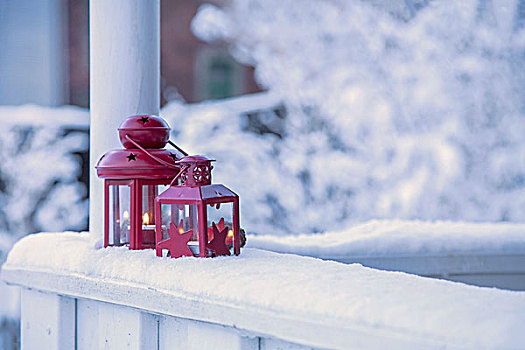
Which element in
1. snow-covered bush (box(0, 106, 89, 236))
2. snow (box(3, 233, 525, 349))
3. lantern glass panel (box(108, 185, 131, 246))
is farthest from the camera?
snow-covered bush (box(0, 106, 89, 236))

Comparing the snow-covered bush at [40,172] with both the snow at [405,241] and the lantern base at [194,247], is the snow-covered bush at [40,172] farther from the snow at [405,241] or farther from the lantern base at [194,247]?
the lantern base at [194,247]

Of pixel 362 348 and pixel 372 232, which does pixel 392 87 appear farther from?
pixel 362 348

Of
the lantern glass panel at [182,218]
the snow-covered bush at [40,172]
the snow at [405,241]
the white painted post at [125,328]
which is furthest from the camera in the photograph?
the snow-covered bush at [40,172]

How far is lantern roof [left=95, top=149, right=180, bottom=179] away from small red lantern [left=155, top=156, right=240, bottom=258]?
6cm

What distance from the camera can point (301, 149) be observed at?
4.09 meters

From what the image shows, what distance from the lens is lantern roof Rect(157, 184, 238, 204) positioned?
3.24ft

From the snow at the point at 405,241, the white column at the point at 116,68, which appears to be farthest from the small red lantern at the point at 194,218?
the snow at the point at 405,241

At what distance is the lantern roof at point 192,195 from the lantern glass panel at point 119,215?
0.14 metres

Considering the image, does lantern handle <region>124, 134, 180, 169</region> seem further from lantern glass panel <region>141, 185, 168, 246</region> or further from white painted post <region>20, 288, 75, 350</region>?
white painted post <region>20, 288, 75, 350</region>

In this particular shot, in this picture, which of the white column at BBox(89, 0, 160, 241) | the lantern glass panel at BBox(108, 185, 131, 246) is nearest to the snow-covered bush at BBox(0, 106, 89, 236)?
the white column at BBox(89, 0, 160, 241)

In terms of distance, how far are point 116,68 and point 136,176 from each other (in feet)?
0.83

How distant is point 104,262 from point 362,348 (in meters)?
0.49

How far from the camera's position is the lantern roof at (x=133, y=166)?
1.07m

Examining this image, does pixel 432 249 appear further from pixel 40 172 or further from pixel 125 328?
pixel 40 172
